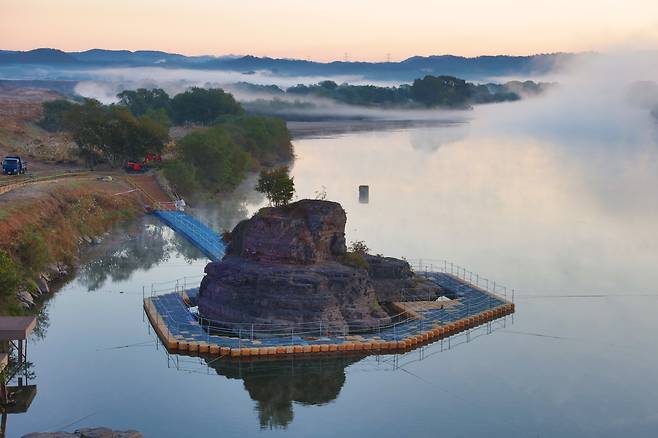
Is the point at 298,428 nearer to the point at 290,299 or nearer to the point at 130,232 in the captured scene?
the point at 290,299

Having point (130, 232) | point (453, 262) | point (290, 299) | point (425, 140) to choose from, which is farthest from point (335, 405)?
point (425, 140)

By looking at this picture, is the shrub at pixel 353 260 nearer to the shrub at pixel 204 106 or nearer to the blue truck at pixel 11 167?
the blue truck at pixel 11 167

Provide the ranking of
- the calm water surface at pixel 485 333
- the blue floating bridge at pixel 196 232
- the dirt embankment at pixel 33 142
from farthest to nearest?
the dirt embankment at pixel 33 142, the blue floating bridge at pixel 196 232, the calm water surface at pixel 485 333

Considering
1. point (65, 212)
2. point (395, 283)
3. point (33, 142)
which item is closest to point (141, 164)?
point (33, 142)

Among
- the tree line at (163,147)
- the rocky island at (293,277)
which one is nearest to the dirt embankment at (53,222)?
the tree line at (163,147)

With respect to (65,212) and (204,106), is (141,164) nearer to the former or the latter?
(65,212)

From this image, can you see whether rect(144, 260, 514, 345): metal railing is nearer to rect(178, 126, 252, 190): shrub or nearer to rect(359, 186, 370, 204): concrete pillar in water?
rect(359, 186, 370, 204): concrete pillar in water
